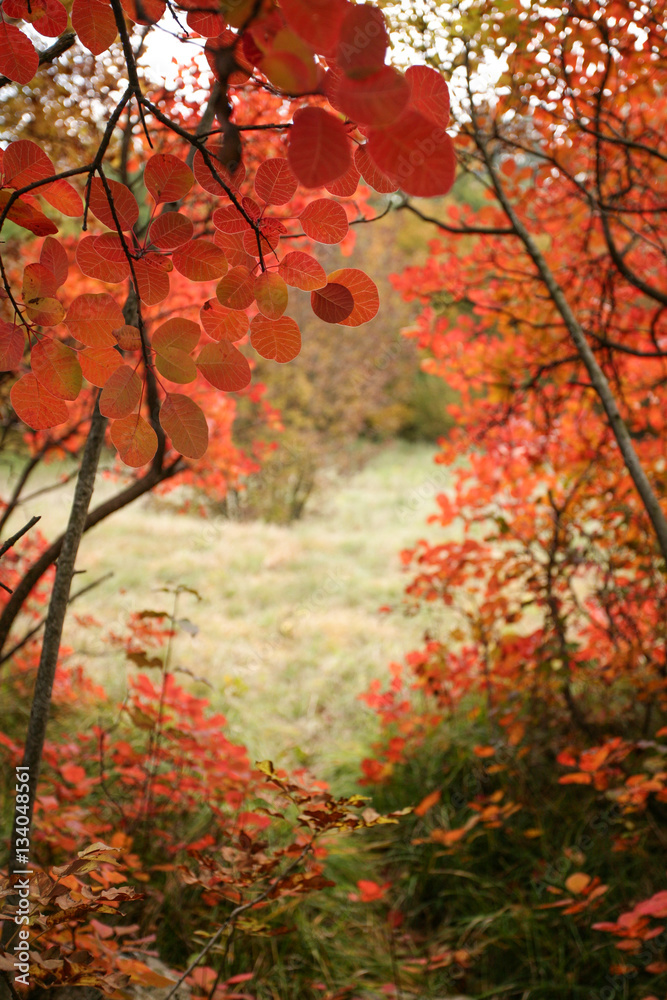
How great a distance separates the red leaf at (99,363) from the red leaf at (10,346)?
54 millimetres

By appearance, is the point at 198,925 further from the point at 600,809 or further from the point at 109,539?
the point at 109,539

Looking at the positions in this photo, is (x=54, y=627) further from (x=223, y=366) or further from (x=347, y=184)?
(x=347, y=184)

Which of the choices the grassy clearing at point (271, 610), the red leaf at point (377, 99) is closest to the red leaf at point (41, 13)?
the red leaf at point (377, 99)

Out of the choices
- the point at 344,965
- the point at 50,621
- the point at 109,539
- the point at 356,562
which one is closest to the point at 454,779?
the point at 344,965

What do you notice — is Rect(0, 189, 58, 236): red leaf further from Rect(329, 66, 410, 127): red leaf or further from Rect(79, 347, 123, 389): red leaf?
Rect(329, 66, 410, 127): red leaf

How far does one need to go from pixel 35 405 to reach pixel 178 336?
0.16 meters

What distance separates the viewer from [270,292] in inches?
23.1

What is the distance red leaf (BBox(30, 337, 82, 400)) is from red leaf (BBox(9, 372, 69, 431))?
0.05 feet

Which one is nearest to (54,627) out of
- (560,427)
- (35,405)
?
(35,405)

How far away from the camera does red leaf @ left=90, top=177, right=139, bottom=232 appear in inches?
23.5

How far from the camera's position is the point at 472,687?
331 centimetres

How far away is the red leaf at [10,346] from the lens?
1.85 ft

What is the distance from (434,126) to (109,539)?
6816 millimetres

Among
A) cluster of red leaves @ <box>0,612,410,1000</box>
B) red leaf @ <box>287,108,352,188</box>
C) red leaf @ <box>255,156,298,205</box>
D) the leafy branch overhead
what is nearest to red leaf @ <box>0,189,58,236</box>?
the leafy branch overhead
